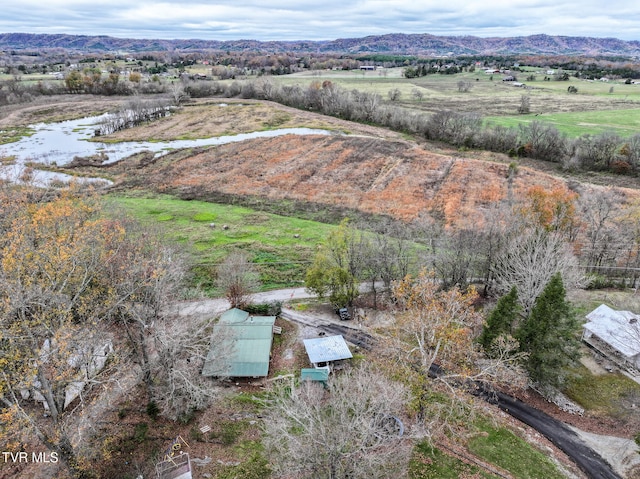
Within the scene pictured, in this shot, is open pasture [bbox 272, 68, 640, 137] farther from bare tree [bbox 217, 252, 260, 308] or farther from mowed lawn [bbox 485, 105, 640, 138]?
bare tree [bbox 217, 252, 260, 308]

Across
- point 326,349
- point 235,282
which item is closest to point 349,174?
point 235,282

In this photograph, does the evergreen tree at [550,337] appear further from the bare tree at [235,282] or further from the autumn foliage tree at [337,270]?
the bare tree at [235,282]

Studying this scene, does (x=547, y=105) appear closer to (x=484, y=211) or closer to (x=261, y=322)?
(x=484, y=211)

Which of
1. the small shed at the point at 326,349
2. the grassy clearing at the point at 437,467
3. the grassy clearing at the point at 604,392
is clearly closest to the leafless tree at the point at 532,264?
the grassy clearing at the point at 604,392

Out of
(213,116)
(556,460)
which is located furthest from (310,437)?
(213,116)

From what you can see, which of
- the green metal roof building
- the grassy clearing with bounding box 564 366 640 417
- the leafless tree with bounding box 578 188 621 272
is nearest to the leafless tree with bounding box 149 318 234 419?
the green metal roof building

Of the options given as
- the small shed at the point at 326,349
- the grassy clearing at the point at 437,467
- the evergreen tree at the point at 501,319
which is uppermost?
the evergreen tree at the point at 501,319
